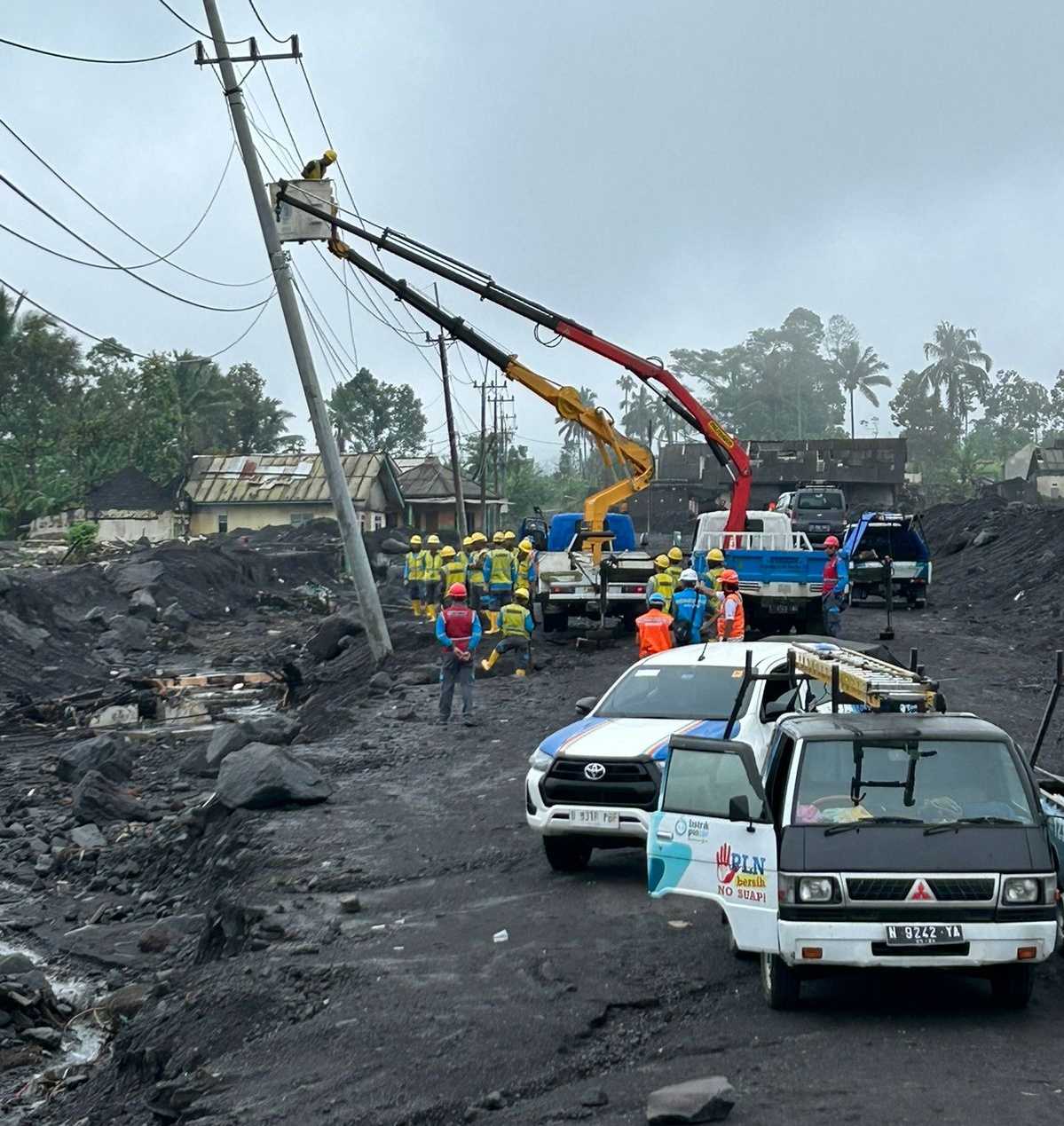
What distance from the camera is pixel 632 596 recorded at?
28.4 metres

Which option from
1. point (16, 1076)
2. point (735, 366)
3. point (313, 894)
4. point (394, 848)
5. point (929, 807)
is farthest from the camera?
point (735, 366)

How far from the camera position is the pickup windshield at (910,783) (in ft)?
27.4

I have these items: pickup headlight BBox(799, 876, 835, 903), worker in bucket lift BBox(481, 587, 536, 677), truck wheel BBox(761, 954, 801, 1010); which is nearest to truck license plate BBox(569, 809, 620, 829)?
truck wheel BBox(761, 954, 801, 1010)

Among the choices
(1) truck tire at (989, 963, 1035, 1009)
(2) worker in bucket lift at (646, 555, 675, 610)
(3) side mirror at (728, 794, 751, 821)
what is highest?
(2) worker in bucket lift at (646, 555, 675, 610)

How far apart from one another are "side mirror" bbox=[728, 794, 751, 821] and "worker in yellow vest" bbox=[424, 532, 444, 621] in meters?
24.3

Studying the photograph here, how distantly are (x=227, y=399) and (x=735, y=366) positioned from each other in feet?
251

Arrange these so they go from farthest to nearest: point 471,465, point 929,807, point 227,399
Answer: point 471,465
point 227,399
point 929,807

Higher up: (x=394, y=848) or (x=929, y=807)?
(x=929, y=807)

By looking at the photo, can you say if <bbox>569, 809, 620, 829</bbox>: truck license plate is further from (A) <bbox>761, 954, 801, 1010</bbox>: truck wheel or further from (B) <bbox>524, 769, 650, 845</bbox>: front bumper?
(A) <bbox>761, 954, 801, 1010</bbox>: truck wheel

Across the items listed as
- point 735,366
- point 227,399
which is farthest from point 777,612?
point 735,366

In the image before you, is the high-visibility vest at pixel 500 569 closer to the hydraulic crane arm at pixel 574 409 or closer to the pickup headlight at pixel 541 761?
the hydraulic crane arm at pixel 574 409

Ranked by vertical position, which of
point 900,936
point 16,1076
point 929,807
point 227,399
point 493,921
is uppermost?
point 227,399

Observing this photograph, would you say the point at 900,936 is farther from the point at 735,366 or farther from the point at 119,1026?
the point at 735,366

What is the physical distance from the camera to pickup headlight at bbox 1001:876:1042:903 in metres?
7.90
